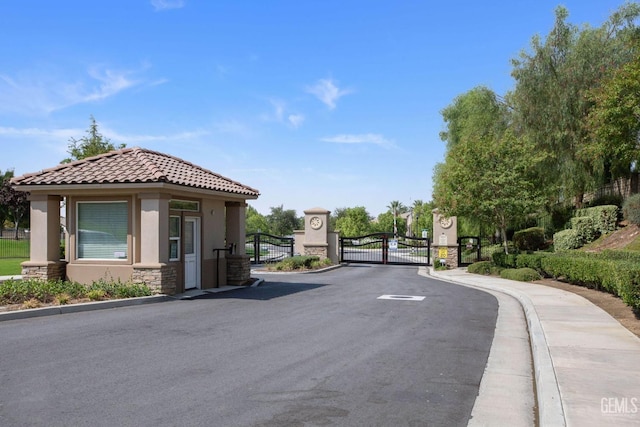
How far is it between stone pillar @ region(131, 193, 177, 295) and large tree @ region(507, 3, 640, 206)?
20.7 metres

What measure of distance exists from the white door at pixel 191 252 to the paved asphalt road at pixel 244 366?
3.22 metres

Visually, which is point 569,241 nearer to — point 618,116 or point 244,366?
point 618,116

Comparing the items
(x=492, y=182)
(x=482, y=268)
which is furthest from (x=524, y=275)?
(x=492, y=182)

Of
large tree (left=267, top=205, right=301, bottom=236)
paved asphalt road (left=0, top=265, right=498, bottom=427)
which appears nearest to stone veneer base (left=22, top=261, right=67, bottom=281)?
paved asphalt road (left=0, top=265, right=498, bottom=427)

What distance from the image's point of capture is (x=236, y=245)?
18031 mm

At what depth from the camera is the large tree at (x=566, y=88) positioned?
2706cm

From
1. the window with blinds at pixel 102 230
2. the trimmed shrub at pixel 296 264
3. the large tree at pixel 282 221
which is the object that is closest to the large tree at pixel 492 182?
the trimmed shrub at pixel 296 264

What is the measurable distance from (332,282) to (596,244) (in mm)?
13687

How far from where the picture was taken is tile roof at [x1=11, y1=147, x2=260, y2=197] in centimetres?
1387

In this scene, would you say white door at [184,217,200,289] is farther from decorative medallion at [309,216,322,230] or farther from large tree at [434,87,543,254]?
decorative medallion at [309,216,322,230]

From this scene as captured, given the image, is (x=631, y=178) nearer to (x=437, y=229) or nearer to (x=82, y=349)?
(x=437, y=229)

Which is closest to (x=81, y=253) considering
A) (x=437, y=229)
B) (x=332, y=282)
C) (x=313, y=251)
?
(x=332, y=282)

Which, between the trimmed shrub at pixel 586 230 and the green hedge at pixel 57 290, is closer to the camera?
the green hedge at pixel 57 290

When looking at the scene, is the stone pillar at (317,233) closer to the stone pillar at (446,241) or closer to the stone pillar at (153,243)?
the stone pillar at (446,241)
